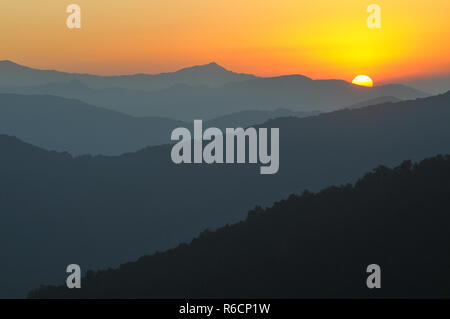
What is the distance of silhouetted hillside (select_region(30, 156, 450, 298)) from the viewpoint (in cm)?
4103

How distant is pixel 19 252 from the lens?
17712cm

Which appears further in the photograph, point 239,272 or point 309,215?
point 309,215

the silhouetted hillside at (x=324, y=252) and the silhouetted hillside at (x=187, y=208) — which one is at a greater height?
the silhouetted hillside at (x=187, y=208)

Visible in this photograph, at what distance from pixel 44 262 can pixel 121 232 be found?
24.3 metres

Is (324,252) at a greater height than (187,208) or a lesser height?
lesser

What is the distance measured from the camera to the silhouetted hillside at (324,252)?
135ft

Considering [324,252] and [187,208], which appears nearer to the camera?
[324,252]

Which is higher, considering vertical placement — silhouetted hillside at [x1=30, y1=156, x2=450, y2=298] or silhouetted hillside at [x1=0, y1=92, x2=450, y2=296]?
silhouetted hillside at [x1=0, y1=92, x2=450, y2=296]

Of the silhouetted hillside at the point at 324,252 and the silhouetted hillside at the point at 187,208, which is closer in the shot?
the silhouetted hillside at the point at 324,252

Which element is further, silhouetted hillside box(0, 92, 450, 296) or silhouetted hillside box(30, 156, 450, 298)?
silhouetted hillside box(0, 92, 450, 296)

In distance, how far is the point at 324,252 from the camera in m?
47.1
